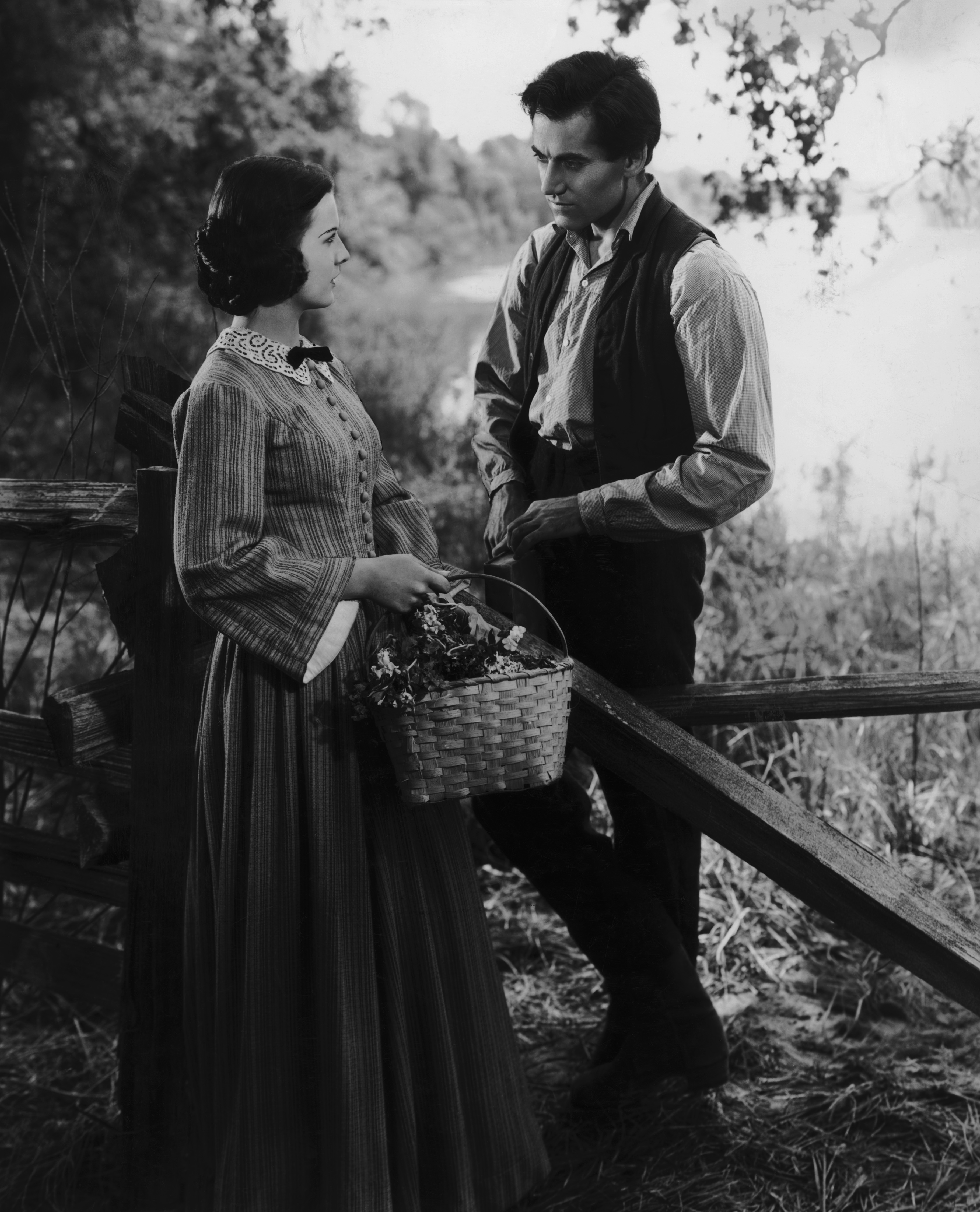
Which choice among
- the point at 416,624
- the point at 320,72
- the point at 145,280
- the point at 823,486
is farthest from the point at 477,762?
the point at 145,280

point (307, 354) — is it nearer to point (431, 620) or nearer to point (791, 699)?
point (431, 620)

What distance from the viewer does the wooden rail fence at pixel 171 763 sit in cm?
257

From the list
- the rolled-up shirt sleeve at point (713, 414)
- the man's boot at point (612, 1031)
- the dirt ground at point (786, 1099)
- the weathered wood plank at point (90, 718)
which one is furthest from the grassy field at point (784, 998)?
the weathered wood plank at point (90, 718)

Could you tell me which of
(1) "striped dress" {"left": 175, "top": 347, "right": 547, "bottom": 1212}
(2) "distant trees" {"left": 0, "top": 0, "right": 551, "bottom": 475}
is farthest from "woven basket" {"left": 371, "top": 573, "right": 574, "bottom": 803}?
(2) "distant trees" {"left": 0, "top": 0, "right": 551, "bottom": 475}

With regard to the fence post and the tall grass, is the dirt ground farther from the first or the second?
the fence post

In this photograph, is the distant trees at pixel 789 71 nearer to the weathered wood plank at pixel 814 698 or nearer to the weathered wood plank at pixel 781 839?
the weathered wood plank at pixel 814 698

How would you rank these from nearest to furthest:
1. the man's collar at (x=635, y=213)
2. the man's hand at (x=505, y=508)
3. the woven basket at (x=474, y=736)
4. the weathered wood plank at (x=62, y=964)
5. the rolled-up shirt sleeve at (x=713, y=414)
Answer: the woven basket at (x=474, y=736) < the rolled-up shirt sleeve at (x=713, y=414) < the man's collar at (x=635, y=213) < the man's hand at (x=505, y=508) < the weathered wood plank at (x=62, y=964)

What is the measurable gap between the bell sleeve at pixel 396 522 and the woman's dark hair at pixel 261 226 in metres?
0.45

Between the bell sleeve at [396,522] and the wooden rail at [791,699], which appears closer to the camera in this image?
the bell sleeve at [396,522]

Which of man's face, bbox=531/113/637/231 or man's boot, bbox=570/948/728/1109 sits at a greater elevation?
man's face, bbox=531/113/637/231

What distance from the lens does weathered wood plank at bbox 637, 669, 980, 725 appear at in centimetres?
290

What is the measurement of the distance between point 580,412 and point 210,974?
145cm

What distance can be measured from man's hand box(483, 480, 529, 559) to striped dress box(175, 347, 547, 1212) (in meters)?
0.51

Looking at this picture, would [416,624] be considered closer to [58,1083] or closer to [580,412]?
[580,412]
